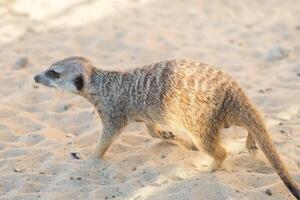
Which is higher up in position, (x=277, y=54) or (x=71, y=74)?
(x=71, y=74)

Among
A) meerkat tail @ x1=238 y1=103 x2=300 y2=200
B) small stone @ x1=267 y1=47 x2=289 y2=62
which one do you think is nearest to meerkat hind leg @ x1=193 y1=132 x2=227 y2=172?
meerkat tail @ x1=238 y1=103 x2=300 y2=200

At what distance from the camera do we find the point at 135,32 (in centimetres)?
519

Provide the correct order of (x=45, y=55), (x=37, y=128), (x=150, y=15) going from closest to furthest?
(x=37, y=128) < (x=45, y=55) < (x=150, y=15)

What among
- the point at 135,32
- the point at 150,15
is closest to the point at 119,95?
the point at 135,32

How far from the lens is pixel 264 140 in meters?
2.65

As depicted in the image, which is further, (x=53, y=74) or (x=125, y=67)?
(x=125, y=67)

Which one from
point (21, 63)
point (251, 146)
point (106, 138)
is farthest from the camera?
point (21, 63)

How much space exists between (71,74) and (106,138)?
→ 0.43 meters

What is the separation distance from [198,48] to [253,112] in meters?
2.20

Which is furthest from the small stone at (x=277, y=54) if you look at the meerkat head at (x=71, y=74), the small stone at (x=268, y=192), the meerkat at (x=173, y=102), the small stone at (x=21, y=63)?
the small stone at (x=268, y=192)

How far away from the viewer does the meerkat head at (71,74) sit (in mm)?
3232

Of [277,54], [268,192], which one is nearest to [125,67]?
[277,54]

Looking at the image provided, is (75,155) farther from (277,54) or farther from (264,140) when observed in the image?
(277,54)

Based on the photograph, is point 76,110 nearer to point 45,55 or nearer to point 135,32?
point 45,55
